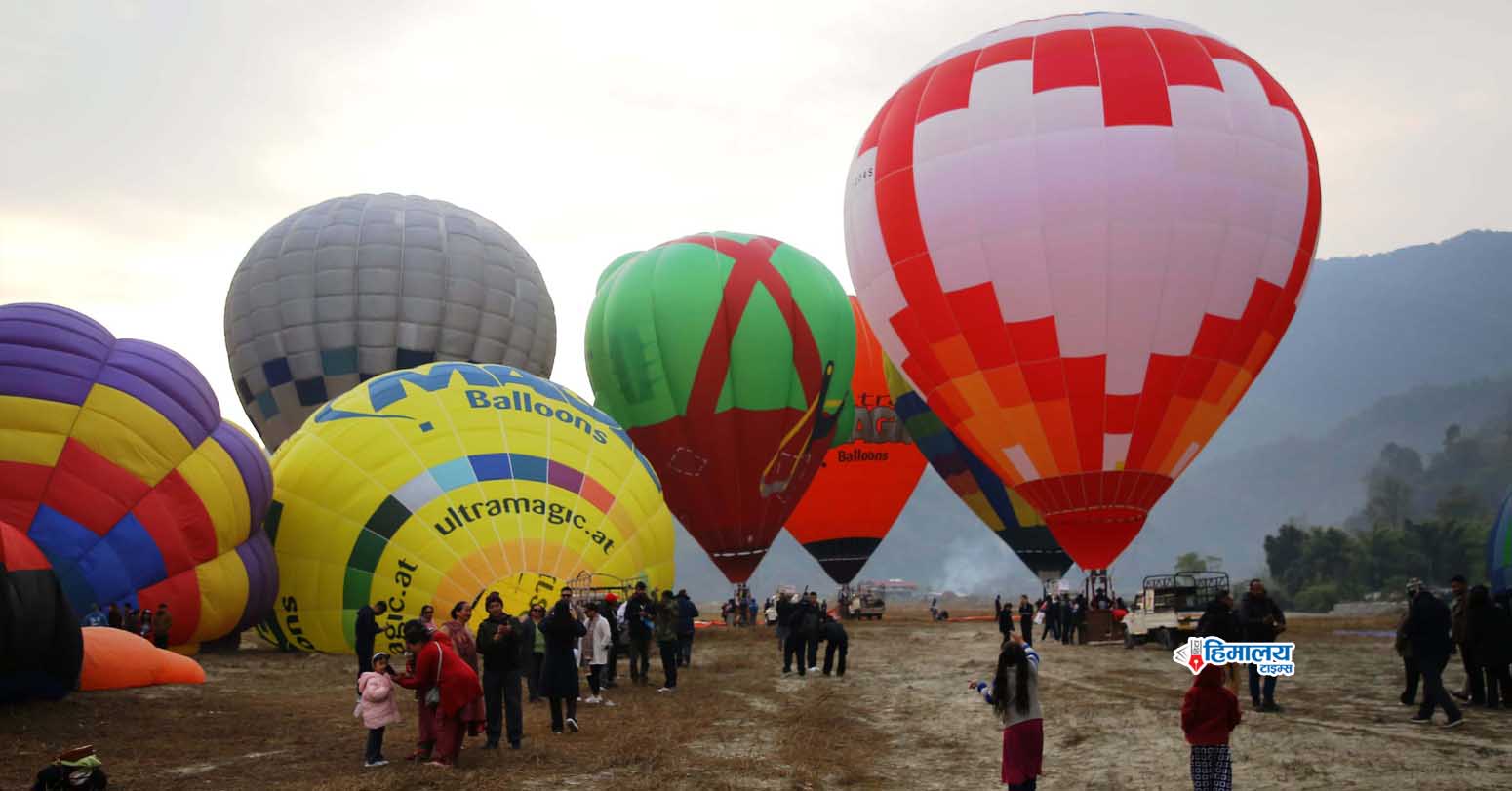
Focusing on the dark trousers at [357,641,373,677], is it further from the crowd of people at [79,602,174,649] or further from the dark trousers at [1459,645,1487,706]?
the dark trousers at [1459,645,1487,706]

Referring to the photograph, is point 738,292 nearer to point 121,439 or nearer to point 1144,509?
point 1144,509

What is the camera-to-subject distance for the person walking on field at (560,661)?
11.4 m

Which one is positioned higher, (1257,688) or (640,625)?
(640,625)

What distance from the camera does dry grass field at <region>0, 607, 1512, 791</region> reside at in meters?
9.12

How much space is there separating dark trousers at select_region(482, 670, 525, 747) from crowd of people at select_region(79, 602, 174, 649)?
6.54m

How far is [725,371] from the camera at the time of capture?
29906 mm

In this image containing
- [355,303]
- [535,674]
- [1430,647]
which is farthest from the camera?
[355,303]

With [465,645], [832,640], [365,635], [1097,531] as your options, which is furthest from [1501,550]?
[365,635]

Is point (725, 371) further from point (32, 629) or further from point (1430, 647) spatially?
point (1430, 647)

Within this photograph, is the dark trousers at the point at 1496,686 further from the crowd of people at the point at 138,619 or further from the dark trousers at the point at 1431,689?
the crowd of people at the point at 138,619

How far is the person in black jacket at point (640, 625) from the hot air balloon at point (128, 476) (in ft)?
17.1

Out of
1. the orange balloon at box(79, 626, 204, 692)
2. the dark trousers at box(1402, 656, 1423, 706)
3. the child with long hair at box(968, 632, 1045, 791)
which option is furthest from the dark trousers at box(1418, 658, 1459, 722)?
the orange balloon at box(79, 626, 204, 692)

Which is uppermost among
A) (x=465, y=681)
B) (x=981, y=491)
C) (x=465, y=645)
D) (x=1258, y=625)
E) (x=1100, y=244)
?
(x=1100, y=244)

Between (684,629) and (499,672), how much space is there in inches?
302
